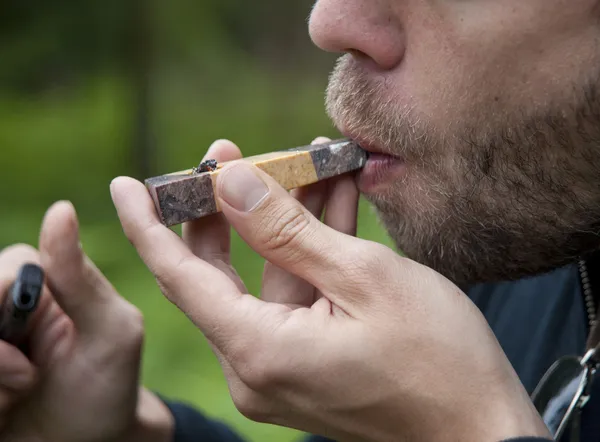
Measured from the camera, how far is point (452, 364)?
1.41 m

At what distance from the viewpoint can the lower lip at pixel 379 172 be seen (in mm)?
1796

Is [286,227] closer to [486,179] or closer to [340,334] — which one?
[340,334]

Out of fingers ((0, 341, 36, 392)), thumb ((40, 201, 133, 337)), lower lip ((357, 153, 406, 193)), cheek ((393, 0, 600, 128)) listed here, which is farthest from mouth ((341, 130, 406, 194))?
fingers ((0, 341, 36, 392))

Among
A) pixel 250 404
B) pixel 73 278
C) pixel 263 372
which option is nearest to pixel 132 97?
pixel 73 278

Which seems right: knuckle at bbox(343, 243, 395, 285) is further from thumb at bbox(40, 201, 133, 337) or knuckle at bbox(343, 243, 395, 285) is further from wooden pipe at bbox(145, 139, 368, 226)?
thumb at bbox(40, 201, 133, 337)

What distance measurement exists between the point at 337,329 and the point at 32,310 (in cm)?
64

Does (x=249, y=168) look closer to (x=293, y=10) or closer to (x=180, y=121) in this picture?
(x=180, y=121)

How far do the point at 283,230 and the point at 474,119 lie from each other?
496mm

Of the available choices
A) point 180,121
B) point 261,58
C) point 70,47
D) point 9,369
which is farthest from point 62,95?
point 9,369

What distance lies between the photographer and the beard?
1.68 metres

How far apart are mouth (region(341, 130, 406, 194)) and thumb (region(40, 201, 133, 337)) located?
0.64 m

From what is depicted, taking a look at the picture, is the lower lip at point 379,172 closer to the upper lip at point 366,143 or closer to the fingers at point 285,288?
the upper lip at point 366,143

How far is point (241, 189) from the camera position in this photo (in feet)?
4.95

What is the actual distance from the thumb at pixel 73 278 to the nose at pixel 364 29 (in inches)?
26.4
